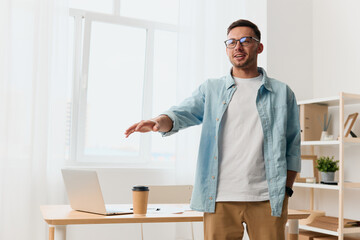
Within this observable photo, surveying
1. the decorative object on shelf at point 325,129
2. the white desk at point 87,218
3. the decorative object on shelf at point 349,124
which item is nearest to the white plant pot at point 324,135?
the decorative object on shelf at point 325,129

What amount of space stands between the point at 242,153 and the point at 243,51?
1.33 feet

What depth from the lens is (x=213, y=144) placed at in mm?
1725

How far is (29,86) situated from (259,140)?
2.07 m

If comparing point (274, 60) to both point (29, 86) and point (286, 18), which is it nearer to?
point (286, 18)

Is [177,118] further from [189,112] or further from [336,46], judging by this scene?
[336,46]

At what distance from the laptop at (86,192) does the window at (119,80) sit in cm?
153

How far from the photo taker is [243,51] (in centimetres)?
175

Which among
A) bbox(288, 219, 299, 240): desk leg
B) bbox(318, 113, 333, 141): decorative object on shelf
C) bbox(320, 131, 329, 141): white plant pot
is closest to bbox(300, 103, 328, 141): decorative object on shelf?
bbox(318, 113, 333, 141): decorative object on shelf

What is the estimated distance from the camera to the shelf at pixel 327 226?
10.3 ft

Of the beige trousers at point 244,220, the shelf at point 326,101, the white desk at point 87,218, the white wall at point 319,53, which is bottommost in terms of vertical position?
the white desk at point 87,218

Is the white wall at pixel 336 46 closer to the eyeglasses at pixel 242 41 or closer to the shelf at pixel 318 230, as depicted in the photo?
the shelf at pixel 318 230

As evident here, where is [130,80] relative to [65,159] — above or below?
above

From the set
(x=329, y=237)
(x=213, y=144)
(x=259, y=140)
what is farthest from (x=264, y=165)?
(x=329, y=237)

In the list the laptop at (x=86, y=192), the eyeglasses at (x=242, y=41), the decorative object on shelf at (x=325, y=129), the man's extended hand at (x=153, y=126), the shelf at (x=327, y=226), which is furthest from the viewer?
the decorative object on shelf at (x=325, y=129)
